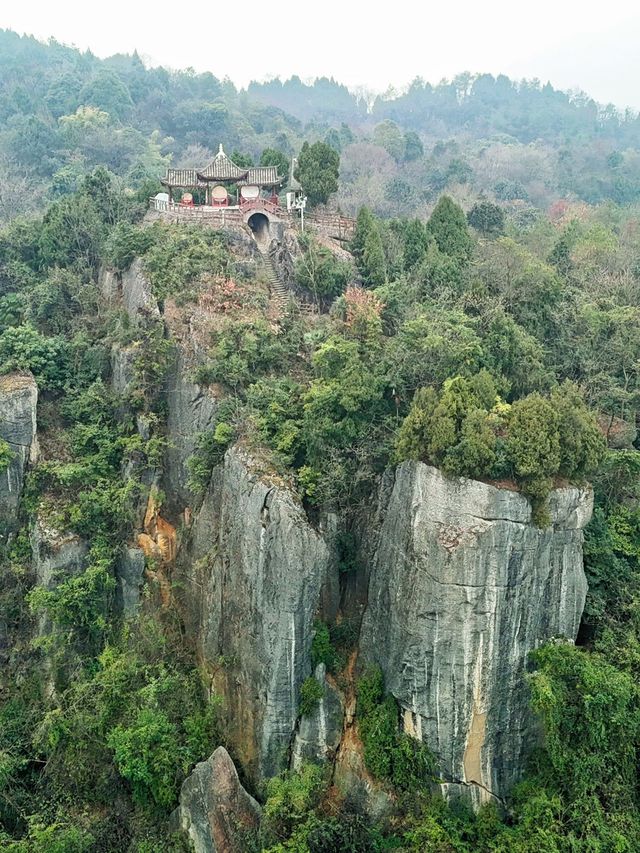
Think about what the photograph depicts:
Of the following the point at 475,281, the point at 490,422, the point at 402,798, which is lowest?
the point at 402,798

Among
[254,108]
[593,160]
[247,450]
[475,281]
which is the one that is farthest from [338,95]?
[247,450]

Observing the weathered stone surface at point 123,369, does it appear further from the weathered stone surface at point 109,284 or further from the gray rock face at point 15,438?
the weathered stone surface at point 109,284

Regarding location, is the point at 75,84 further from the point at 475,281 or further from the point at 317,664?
the point at 317,664

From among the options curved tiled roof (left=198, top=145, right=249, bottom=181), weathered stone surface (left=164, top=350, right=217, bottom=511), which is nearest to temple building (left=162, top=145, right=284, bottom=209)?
curved tiled roof (left=198, top=145, right=249, bottom=181)

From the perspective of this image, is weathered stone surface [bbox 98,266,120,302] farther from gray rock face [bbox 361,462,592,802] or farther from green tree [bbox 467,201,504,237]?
green tree [bbox 467,201,504,237]

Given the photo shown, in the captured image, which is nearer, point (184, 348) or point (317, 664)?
point (317, 664)

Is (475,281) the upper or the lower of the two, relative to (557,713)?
upper

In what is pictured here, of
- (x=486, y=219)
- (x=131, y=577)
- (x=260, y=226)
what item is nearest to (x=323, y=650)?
(x=131, y=577)

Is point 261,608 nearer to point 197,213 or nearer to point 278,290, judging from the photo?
point 278,290
